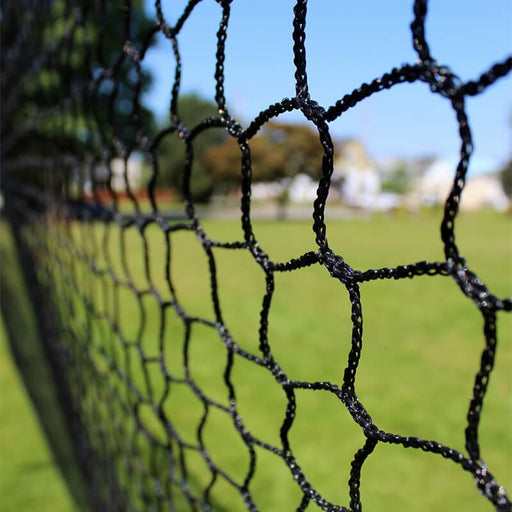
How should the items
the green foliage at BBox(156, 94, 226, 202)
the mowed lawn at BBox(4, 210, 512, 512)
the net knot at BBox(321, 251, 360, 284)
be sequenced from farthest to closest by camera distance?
the green foliage at BBox(156, 94, 226, 202) < the mowed lawn at BBox(4, 210, 512, 512) < the net knot at BBox(321, 251, 360, 284)

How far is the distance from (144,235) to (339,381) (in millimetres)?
1282

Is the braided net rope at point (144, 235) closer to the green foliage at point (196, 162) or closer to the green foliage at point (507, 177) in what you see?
the green foliage at point (196, 162)

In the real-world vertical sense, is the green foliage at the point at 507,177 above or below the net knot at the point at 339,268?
above

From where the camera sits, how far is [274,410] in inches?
84.1

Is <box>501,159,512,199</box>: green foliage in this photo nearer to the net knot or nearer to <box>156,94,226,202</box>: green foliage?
<box>156,94,226,202</box>: green foliage

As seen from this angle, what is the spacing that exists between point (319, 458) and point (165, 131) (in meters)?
1.29

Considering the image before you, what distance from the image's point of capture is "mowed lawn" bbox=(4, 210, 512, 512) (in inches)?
64.9

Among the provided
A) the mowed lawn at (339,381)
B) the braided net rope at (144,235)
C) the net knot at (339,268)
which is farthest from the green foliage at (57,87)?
the net knot at (339,268)

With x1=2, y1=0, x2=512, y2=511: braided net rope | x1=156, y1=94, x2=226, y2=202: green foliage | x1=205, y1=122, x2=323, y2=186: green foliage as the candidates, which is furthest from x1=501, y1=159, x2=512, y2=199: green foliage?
x1=2, y1=0, x2=512, y2=511: braided net rope

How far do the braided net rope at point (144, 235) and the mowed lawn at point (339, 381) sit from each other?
8cm

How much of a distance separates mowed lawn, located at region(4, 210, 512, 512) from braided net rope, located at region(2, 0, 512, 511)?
75 millimetres

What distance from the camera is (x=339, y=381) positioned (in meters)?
2.09

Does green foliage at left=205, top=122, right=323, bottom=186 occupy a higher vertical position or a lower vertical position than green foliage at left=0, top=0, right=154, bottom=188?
higher

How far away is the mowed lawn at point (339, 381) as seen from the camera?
1.65 meters
